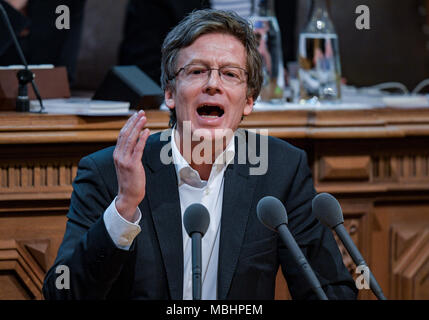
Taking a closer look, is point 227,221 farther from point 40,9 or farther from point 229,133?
point 40,9

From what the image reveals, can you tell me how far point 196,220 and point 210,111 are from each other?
0.54m

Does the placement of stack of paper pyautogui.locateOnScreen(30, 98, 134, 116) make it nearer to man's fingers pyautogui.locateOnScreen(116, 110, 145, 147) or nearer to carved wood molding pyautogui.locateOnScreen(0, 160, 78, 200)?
carved wood molding pyautogui.locateOnScreen(0, 160, 78, 200)

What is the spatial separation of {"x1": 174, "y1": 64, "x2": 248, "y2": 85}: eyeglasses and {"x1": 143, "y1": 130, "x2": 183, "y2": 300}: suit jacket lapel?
19 centimetres

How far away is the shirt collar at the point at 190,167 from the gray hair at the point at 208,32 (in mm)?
148

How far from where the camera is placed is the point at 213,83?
61.7 inches

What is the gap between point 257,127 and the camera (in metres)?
2.05

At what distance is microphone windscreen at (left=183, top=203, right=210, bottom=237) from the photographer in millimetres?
1147

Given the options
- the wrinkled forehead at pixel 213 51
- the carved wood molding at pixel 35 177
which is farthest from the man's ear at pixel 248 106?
the carved wood molding at pixel 35 177

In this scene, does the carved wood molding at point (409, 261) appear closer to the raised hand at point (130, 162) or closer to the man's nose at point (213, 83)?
the man's nose at point (213, 83)

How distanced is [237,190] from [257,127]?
1.57 feet

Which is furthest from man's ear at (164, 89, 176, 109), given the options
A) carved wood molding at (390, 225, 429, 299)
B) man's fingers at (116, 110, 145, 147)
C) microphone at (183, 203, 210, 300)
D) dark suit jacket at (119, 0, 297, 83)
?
dark suit jacket at (119, 0, 297, 83)

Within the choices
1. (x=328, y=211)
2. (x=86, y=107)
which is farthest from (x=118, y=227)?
(x=86, y=107)

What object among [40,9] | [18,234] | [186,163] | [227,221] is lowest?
[18,234]
